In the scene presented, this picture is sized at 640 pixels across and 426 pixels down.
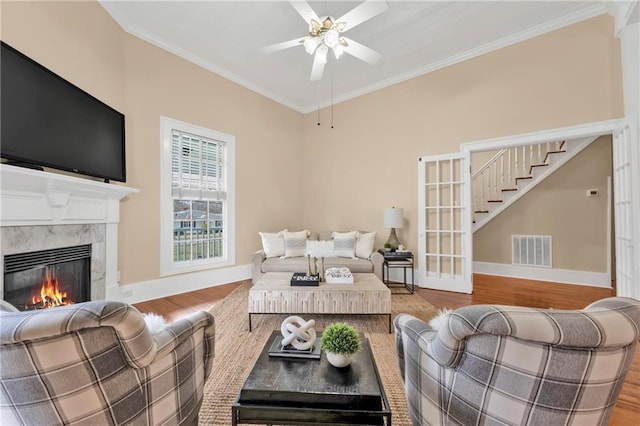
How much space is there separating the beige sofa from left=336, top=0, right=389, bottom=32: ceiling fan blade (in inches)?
111

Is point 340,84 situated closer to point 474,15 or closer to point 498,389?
point 474,15

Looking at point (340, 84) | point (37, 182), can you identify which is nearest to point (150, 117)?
point (37, 182)

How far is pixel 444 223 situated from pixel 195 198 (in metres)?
3.95

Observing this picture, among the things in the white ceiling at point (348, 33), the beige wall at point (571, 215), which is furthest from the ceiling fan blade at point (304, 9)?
the beige wall at point (571, 215)

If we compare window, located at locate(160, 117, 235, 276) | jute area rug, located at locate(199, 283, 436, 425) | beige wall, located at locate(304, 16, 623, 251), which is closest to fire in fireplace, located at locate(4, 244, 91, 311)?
window, located at locate(160, 117, 235, 276)

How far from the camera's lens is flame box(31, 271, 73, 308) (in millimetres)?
2211

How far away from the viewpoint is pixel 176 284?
3686 mm

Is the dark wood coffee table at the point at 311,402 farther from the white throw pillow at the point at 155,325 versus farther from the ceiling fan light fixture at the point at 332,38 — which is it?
the ceiling fan light fixture at the point at 332,38

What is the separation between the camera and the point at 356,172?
16.3 ft

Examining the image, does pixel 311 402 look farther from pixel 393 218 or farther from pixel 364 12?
pixel 393 218

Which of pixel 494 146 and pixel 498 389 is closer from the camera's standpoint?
pixel 498 389

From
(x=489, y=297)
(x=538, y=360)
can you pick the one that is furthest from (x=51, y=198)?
(x=489, y=297)

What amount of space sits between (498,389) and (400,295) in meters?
2.95

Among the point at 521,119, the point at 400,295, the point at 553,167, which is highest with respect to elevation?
the point at 521,119
